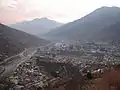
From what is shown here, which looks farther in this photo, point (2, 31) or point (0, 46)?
point (2, 31)

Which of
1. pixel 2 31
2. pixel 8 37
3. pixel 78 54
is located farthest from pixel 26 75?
pixel 2 31

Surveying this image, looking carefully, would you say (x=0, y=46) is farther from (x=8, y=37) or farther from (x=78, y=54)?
(x=78, y=54)

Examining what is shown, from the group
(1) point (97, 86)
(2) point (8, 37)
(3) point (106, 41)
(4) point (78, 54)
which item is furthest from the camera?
(3) point (106, 41)

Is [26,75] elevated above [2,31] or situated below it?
below

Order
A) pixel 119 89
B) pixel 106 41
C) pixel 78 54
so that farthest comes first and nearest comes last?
pixel 106 41, pixel 78 54, pixel 119 89

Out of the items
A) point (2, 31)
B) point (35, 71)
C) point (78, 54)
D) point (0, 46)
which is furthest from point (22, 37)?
point (35, 71)

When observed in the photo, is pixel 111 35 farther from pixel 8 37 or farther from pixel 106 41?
pixel 8 37
